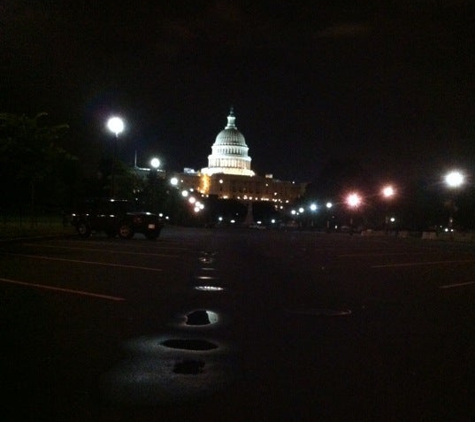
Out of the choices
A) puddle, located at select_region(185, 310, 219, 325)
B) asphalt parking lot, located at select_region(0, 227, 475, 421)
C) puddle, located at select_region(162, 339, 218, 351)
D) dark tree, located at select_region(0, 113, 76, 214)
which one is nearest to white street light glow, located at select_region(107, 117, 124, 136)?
dark tree, located at select_region(0, 113, 76, 214)

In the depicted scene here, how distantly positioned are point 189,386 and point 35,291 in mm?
7135

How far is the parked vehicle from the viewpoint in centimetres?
3547

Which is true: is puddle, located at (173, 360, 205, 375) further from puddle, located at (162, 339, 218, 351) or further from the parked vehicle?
the parked vehicle

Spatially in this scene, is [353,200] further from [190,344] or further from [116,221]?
[190,344]

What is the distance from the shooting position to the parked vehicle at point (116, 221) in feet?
116

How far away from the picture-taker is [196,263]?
20984 mm

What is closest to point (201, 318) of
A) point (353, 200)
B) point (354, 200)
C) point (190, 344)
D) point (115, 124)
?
point (190, 344)

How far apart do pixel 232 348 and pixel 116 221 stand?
91.6ft

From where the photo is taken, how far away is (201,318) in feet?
34.4

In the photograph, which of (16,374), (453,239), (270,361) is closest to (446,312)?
(270,361)

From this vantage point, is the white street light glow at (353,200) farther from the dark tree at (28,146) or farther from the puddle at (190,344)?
the puddle at (190,344)

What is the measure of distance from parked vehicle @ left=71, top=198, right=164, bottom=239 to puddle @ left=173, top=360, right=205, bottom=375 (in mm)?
28186

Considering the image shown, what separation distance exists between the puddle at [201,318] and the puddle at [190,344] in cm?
138

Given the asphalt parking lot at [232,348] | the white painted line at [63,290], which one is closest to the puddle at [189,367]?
the asphalt parking lot at [232,348]
